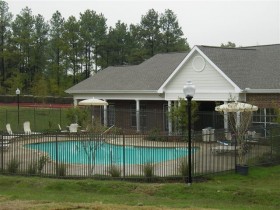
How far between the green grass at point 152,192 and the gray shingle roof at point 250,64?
11.7 metres

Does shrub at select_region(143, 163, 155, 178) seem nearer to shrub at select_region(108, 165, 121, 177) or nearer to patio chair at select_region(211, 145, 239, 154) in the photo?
shrub at select_region(108, 165, 121, 177)

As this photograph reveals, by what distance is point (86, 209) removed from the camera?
9.72 metres

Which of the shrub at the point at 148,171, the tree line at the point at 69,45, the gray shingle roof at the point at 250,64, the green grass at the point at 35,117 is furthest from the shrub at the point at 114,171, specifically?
the tree line at the point at 69,45

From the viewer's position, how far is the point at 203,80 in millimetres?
29500

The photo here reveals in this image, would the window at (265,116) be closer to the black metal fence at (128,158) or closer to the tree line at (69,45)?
the black metal fence at (128,158)

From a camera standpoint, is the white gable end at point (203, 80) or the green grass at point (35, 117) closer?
the white gable end at point (203, 80)

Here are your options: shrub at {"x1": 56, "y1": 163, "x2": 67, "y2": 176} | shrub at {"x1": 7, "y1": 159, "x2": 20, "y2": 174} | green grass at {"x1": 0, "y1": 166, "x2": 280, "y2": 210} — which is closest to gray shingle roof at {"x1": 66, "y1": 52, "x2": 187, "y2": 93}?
shrub at {"x1": 7, "y1": 159, "x2": 20, "y2": 174}

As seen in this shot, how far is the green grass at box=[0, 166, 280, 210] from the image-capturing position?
1231 cm

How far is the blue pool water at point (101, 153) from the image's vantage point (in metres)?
17.1

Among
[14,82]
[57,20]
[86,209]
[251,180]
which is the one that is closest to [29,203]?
[86,209]

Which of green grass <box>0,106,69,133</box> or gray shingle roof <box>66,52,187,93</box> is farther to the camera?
green grass <box>0,106,69,133</box>

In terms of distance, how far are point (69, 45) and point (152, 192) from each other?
50163 millimetres

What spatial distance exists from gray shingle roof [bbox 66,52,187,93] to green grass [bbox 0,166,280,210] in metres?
18.0

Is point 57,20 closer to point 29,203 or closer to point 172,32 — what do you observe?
point 172,32
